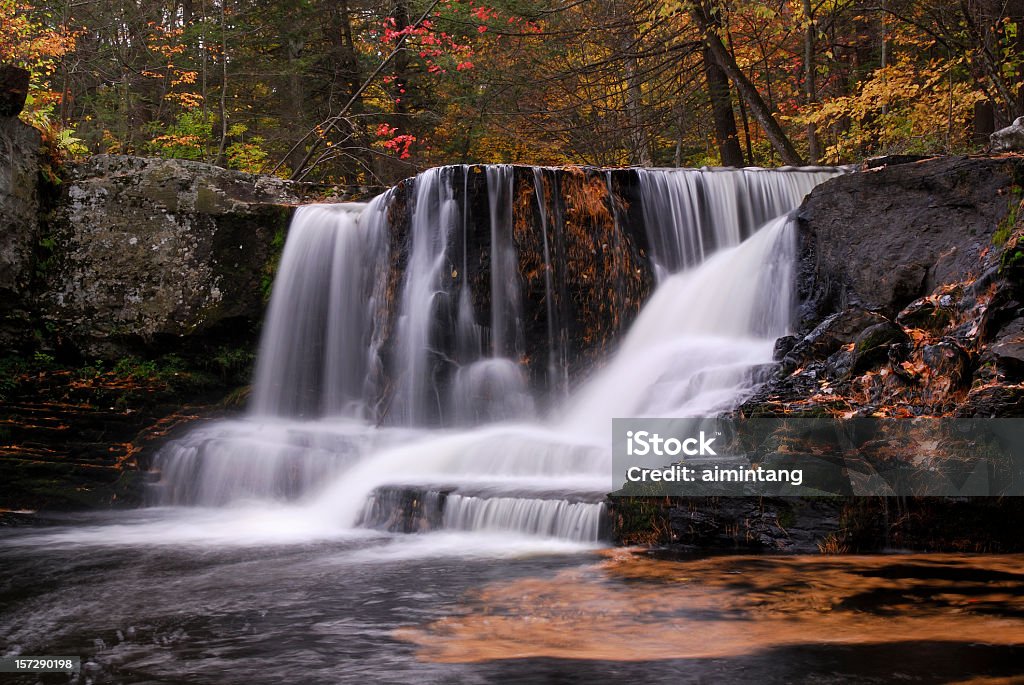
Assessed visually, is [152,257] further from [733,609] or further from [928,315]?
[733,609]

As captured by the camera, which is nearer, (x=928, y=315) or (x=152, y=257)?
(x=928, y=315)

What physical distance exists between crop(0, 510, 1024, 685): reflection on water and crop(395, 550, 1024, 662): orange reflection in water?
0.02m

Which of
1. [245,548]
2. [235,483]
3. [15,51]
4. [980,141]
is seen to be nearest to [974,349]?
[245,548]

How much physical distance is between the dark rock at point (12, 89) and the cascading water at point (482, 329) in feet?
11.5

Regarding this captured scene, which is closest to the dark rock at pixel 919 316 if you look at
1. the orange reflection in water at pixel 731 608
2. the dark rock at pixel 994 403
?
the dark rock at pixel 994 403

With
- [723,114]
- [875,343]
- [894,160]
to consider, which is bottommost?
[875,343]

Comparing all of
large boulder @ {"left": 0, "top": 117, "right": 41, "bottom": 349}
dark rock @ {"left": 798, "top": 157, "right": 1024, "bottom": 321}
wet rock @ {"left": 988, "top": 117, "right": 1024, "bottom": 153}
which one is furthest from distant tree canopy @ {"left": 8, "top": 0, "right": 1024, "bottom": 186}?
dark rock @ {"left": 798, "top": 157, "right": 1024, "bottom": 321}

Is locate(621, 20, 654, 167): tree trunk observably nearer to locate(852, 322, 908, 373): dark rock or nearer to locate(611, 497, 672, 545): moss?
locate(852, 322, 908, 373): dark rock

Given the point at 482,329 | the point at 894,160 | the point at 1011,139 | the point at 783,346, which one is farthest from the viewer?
the point at 482,329

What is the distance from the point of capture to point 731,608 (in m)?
4.83

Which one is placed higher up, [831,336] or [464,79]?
[464,79]

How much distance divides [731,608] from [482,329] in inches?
247

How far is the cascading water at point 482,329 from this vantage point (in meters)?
9.20

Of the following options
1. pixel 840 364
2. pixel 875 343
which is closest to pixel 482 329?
pixel 840 364
